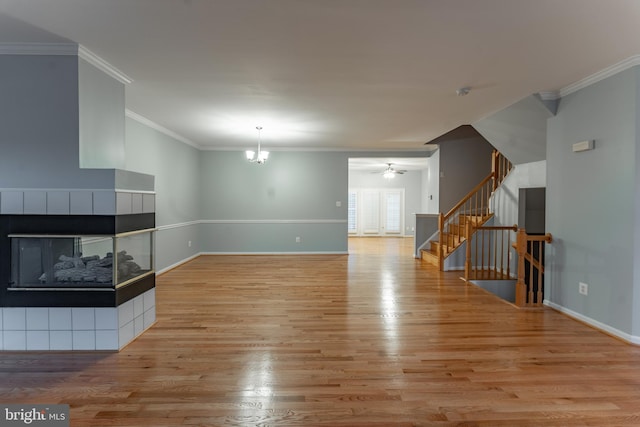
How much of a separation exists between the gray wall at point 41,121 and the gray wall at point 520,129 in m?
4.66

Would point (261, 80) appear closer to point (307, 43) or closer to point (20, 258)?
point (307, 43)

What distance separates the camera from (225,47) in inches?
109

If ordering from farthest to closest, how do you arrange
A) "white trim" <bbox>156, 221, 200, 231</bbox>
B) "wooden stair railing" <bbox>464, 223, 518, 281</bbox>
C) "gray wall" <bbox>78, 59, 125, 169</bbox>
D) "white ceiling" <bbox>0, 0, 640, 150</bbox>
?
"white trim" <bbox>156, 221, 200, 231</bbox> → "wooden stair railing" <bbox>464, 223, 518, 281</bbox> → "gray wall" <bbox>78, 59, 125, 169</bbox> → "white ceiling" <bbox>0, 0, 640, 150</bbox>

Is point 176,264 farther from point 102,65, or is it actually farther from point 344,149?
point 344,149

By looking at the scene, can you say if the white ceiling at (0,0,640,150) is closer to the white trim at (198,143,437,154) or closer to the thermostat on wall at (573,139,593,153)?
the thermostat on wall at (573,139,593,153)

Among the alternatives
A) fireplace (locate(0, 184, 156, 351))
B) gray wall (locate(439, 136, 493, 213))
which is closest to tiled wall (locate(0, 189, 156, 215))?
fireplace (locate(0, 184, 156, 351))

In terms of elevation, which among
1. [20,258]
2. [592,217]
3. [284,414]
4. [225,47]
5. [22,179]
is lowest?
[284,414]

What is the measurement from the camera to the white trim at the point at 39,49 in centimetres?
279

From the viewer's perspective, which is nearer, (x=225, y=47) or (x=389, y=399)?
(x=389, y=399)

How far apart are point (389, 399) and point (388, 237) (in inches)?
400

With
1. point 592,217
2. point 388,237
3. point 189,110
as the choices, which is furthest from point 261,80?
point 388,237

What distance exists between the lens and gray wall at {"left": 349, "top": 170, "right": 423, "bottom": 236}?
12281 mm

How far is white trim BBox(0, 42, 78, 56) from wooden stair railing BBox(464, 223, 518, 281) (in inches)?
212

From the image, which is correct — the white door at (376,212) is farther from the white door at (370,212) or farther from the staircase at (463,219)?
the staircase at (463,219)
